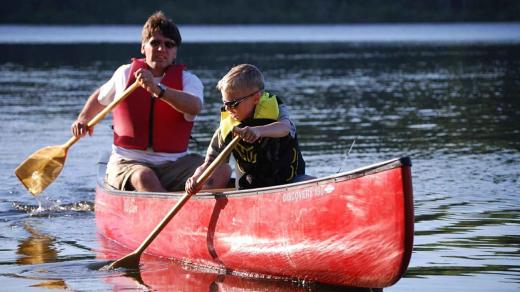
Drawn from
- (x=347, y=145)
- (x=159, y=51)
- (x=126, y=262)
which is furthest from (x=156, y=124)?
(x=347, y=145)

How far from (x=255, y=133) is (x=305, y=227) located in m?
0.63

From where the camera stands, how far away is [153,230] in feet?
27.2

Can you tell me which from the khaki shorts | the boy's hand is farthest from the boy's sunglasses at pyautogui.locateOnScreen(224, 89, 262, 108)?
the khaki shorts

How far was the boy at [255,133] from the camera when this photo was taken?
24.3ft

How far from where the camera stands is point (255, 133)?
7.23 meters

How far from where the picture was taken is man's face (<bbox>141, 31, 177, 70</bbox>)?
8.70 metres

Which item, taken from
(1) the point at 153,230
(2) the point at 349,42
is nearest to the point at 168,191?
(1) the point at 153,230

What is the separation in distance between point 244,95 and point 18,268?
2.15 m

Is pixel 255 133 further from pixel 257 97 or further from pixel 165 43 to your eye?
pixel 165 43

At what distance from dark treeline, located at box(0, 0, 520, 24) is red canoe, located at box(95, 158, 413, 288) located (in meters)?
64.7

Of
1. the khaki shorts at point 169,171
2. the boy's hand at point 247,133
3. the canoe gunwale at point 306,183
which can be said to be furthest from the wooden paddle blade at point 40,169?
the boy's hand at point 247,133

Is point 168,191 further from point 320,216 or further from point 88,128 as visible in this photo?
point 320,216

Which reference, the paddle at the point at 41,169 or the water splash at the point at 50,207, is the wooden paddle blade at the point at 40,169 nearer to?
the paddle at the point at 41,169

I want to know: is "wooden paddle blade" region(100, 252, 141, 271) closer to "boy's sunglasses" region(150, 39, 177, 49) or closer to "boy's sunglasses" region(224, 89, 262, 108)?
"boy's sunglasses" region(224, 89, 262, 108)
